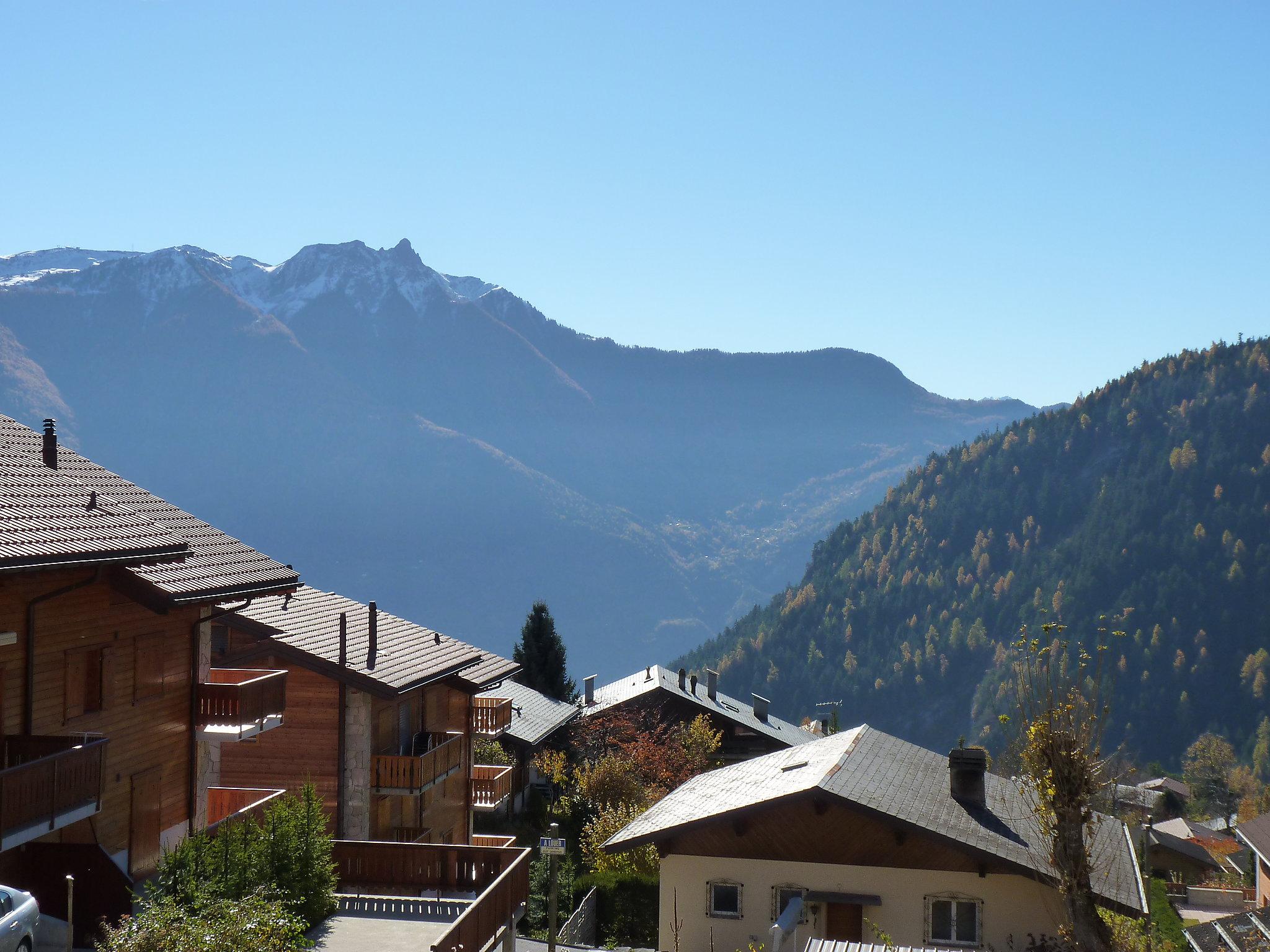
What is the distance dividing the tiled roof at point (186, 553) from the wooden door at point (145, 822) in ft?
8.75

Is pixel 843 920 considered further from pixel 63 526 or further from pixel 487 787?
pixel 63 526

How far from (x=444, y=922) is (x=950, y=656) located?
176m

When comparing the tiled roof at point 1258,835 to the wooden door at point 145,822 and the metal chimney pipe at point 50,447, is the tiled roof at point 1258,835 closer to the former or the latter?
the wooden door at point 145,822

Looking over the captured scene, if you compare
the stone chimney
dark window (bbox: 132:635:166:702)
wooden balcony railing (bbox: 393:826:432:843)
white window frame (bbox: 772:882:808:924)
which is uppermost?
dark window (bbox: 132:635:166:702)

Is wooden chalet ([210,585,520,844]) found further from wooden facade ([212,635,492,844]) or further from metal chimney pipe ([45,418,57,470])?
metal chimney pipe ([45,418,57,470])

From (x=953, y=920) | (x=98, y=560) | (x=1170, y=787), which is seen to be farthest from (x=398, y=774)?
(x=1170, y=787)

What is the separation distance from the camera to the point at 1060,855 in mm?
17172

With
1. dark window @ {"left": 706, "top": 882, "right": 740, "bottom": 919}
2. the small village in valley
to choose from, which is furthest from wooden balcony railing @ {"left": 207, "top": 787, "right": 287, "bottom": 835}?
dark window @ {"left": 706, "top": 882, "right": 740, "bottom": 919}

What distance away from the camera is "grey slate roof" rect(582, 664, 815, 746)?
63531 millimetres

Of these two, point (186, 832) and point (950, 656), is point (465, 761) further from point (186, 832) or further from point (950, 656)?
point (950, 656)

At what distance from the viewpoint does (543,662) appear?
2751 inches

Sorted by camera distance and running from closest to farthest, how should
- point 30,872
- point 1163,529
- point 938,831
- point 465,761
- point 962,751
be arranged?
point 30,872, point 938,831, point 962,751, point 465,761, point 1163,529

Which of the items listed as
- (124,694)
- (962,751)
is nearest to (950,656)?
(962,751)

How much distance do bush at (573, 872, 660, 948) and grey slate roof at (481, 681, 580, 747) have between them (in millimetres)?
15817
